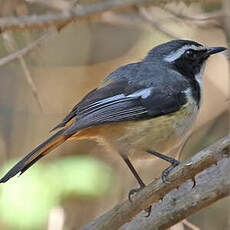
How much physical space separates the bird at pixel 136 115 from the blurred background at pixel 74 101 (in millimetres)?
403

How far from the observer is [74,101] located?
6059 millimetres

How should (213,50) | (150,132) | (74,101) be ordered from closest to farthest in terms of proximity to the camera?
1. (150,132)
2. (213,50)
3. (74,101)

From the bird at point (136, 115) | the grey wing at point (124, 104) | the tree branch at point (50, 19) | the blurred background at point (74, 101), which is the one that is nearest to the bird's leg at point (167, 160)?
the bird at point (136, 115)

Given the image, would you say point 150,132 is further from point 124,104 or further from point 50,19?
point 50,19

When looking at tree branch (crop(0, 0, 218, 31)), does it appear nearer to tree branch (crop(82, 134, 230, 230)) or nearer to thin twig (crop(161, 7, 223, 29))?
thin twig (crop(161, 7, 223, 29))

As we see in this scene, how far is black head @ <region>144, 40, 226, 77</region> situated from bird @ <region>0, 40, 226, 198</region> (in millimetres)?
187

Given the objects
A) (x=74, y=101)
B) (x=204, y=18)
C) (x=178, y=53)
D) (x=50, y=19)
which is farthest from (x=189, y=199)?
(x=74, y=101)

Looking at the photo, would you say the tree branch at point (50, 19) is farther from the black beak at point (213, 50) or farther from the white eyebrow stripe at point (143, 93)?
the black beak at point (213, 50)

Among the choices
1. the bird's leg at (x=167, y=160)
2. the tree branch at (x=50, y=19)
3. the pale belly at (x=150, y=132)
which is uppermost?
the tree branch at (x=50, y=19)

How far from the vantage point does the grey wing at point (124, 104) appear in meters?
3.50

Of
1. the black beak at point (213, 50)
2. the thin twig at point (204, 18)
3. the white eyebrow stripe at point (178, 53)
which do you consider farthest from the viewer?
the thin twig at point (204, 18)

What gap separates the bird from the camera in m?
3.48

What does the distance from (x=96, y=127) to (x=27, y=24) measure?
2.43 feet

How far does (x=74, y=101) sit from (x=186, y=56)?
2.22 m
